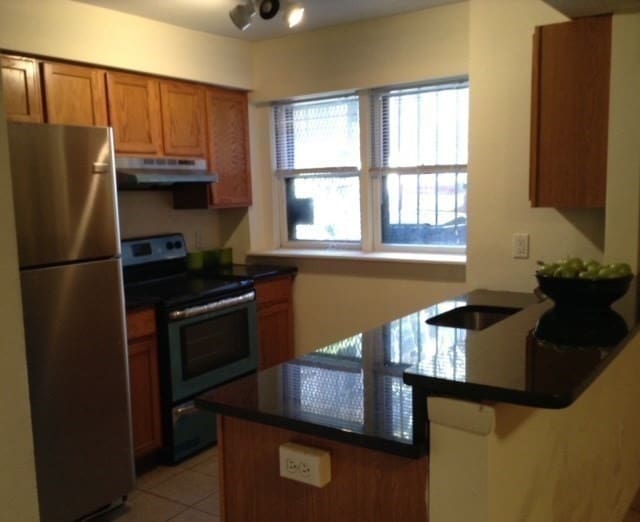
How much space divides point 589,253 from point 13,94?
8.92 ft

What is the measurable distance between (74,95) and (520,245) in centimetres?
230

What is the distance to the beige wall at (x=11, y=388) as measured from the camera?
0.90 m

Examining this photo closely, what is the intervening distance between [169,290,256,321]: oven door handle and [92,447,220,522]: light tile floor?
80 centimetres

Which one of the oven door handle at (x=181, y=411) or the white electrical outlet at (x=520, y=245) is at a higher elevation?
the white electrical outlet at (x=520, y=245)

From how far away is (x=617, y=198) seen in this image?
8.28ft

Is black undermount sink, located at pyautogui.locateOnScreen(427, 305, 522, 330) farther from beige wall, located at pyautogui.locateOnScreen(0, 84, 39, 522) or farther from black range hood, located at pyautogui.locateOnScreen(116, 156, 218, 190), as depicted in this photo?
beige wall, located at pyautogui.locateOnScreen(0, 84, 39, 522)

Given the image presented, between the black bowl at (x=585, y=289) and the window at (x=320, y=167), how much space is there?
7.33ft

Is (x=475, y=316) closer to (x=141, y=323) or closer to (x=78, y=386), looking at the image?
(x=141, y=323)

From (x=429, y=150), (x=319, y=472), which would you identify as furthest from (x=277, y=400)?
(x=429, y=150)

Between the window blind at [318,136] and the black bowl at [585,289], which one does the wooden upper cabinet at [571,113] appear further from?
the window blind at [318,136]

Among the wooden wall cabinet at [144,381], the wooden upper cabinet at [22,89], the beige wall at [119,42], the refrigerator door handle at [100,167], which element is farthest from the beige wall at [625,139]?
the wooden upper cabinet at [22,89]

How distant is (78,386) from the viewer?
2566mm

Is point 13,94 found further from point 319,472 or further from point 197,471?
point 319,472

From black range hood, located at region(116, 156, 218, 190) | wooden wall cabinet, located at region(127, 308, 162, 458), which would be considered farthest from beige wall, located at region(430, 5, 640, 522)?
wooden wall cabinet, located at region(127, 308, 162, 458)
